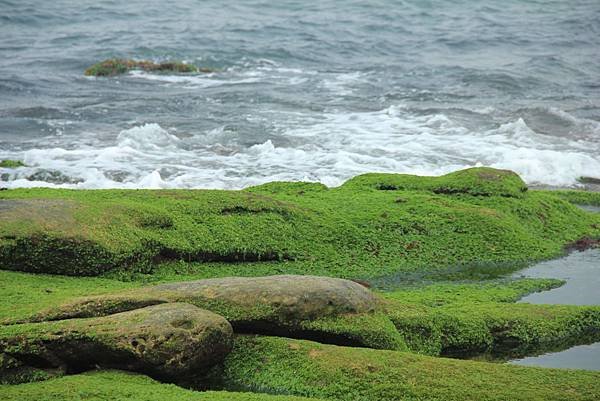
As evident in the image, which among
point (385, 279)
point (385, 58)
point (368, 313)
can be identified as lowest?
point (385, 58)

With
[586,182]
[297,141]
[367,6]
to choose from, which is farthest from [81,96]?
[367,6]

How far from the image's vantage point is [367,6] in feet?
155

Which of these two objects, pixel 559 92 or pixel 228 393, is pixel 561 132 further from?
pixel 228 393

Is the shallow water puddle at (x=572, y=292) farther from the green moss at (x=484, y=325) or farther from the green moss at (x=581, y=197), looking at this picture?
the green moss at (x=581, y=197)

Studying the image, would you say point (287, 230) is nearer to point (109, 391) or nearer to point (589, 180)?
point (109, 391)

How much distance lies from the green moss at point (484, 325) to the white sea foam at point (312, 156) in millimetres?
8571

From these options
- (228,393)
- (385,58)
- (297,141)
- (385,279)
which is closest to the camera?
(228,393)

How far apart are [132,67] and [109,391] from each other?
87.0 ft

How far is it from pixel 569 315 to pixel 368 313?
280 cm

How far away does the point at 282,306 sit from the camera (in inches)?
319

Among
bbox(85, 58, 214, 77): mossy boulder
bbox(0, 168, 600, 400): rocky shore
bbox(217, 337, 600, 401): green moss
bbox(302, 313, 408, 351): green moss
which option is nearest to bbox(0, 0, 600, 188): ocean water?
bbox(85, 58, 214, 77): mossy boulder

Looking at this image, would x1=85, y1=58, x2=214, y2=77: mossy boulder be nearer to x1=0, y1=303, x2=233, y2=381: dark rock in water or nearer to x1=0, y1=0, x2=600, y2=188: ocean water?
x1=0, y1=0, x2=600, y2=188: ocean water

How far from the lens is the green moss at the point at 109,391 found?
6668mm

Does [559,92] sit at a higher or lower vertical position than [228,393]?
lower
